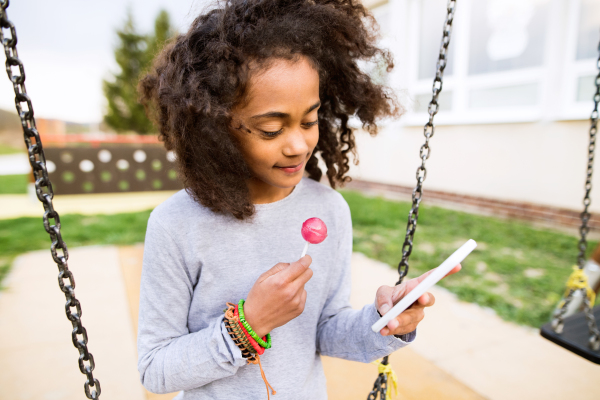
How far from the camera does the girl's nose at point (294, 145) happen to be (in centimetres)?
106

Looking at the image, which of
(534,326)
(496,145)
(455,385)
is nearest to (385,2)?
(496,145)

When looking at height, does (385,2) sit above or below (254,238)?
above

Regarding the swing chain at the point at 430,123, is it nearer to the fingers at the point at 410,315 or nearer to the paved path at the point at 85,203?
the fingers at the point at 410,315

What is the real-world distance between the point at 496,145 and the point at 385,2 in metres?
3.63

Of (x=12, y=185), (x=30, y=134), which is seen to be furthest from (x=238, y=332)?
(x=12, y=185)

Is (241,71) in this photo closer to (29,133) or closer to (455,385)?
(29,133)

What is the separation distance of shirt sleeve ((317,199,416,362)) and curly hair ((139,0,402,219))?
0.37 meters

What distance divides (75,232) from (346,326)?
198 inches

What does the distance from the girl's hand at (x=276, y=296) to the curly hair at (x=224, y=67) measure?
0.24 metres

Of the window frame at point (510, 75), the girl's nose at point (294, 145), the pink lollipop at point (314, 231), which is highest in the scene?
the window frame at point (510, 75)

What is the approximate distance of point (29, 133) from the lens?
90 centimetres

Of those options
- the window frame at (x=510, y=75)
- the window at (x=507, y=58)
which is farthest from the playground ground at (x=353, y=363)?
the window at (x=507, y=58)

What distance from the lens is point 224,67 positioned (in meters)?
1.03

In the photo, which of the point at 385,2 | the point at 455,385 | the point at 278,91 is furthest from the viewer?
the point at 385,2
